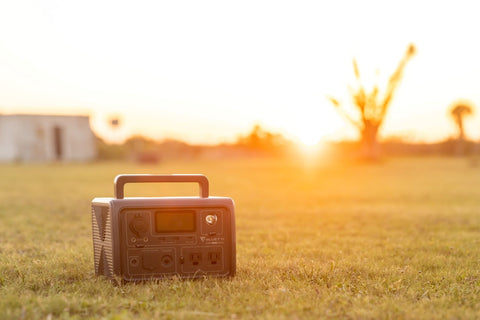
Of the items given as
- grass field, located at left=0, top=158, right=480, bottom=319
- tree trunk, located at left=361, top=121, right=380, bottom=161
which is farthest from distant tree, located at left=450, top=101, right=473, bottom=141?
grass field, located at left=0, top=158, right=480, bottom=319

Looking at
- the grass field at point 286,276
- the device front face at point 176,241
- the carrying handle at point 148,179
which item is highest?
the carrying handle at point 148,179

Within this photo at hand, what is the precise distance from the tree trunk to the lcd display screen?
3879cm

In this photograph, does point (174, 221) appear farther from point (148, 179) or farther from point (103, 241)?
point (103, 241)

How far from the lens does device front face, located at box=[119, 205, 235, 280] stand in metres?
4.16

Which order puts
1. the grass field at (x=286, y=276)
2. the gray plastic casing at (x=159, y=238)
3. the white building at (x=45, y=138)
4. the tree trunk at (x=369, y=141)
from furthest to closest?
the white building at (x=45, y=138), the tree trunk at (x=369, y=141), the gray plastic casing at (x=159, y=238), the grass field at (x=286, y=276)

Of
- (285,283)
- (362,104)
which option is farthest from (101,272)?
(362,104)

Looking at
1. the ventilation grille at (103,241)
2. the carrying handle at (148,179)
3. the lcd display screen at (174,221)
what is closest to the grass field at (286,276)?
the ventilation grille at (103,241)

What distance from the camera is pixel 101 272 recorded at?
176 inches

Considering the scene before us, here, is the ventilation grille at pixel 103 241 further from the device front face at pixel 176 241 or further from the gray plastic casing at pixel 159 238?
A: the device front face at pixel 176 241

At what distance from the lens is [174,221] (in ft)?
13.9

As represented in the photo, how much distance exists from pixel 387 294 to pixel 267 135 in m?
57.4

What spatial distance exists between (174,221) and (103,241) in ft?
2.18

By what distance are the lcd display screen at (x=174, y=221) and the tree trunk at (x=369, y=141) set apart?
127 feet

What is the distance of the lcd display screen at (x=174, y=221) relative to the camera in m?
4.20
